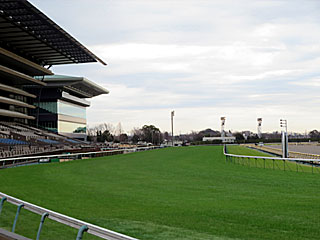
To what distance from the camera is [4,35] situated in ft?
160

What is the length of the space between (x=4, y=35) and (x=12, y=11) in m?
10.4

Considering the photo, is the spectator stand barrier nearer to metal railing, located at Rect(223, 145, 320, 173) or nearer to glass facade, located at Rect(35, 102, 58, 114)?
metal railing, located at Rect(223, 145, 320, 173)

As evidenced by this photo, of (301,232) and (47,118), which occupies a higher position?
(47,118)

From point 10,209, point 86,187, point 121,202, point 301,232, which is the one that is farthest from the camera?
point 86,187

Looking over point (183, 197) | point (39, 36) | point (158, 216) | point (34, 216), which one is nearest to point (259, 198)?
point (183, 197)

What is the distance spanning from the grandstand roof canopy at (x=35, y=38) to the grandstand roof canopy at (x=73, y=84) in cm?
915

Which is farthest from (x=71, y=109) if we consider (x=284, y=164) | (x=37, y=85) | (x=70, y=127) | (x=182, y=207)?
(x=182, y=207)

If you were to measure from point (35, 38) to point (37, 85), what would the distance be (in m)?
17.0

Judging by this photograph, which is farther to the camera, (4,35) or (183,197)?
(4,35)

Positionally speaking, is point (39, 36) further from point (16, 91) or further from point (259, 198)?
point (259, 198)

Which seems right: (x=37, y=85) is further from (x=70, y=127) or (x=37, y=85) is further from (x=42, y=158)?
(x=42, y=158)

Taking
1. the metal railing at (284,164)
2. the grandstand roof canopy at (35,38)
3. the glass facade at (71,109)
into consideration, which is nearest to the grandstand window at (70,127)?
the glass facade at (71,109)

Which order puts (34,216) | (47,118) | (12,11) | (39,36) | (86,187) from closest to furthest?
(34,216) → (86,187) → (12,11) → (39,36) → (47,118)

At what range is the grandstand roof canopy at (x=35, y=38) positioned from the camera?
39531 mm
